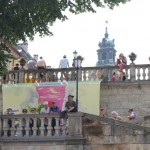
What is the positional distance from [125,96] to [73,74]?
2630mm

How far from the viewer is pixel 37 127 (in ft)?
55.7

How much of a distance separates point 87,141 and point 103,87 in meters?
8.56

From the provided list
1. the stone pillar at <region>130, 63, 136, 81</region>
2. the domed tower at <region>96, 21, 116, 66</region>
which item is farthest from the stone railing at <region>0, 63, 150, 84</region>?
the domed tower at <region>96, 21, 116, 66</region>

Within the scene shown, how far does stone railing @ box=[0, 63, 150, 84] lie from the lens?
24953 millimetres

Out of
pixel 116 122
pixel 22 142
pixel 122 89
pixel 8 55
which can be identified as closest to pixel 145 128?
pixel 116 122

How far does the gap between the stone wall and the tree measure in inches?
211

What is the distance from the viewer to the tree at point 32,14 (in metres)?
19.1

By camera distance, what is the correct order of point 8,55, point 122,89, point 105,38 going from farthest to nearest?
1. point 105,38
2. point 122,89
3. point 8,55

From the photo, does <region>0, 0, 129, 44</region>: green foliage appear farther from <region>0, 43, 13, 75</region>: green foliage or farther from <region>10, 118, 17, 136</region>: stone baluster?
<region>10, 118, 17, 136</region>: stone baluster

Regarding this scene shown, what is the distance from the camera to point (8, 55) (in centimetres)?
1980

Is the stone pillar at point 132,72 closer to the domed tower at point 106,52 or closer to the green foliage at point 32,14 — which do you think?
the green foliage at point 32,14

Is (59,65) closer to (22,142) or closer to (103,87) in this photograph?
(103,87)

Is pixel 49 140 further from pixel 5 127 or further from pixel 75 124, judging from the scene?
pixel 5 127

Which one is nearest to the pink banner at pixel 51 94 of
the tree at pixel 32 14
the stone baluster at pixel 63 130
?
the tree at pixel 32 14
